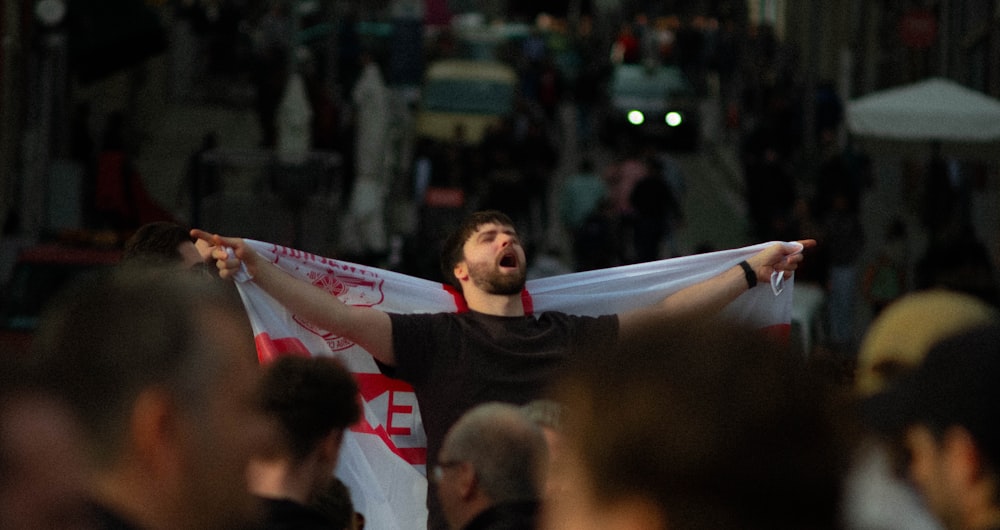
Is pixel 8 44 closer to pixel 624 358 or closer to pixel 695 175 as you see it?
pixel 695 175

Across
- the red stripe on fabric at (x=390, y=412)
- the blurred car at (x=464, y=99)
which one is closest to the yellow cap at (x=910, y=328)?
the red stripe on fabric at (x=390, y=412)

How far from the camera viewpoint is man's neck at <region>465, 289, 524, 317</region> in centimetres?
603

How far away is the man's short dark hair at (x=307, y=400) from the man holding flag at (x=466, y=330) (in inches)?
58.1

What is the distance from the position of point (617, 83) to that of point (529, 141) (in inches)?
229

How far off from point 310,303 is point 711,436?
12.8 feet

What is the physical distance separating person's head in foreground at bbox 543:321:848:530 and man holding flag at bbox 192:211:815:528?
129 inches

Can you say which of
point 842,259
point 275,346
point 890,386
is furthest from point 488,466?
point 842,259

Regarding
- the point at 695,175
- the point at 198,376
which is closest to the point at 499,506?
the point at 198,376

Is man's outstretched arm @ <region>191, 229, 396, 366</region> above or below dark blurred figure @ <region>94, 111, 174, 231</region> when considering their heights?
above

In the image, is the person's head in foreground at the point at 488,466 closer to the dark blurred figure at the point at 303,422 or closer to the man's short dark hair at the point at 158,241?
the dark blurred figure at the point at 303,422

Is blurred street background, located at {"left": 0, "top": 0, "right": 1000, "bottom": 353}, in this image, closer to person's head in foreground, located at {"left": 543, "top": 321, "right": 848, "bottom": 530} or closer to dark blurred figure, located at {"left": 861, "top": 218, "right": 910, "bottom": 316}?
dark blurred figure, located at {"left": 861, "top": 218, "right": 910, "bottom": 316}

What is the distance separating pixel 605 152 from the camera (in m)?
30.9

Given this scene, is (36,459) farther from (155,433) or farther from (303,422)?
(303,422)

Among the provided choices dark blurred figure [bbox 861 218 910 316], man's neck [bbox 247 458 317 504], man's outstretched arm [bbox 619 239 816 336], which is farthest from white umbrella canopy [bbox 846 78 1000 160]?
man's neck [bbox 247 458 317 504]
